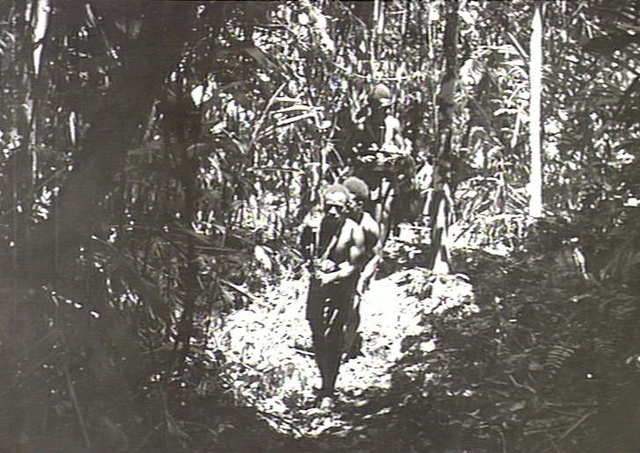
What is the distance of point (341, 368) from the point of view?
54.4 inches

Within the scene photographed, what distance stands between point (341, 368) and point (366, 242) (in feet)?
0.81

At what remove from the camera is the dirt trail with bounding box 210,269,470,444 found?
137 cm

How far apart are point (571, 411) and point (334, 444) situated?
506mm

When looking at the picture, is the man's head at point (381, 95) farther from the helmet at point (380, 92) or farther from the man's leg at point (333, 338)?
the man's leg at point (333, 338)

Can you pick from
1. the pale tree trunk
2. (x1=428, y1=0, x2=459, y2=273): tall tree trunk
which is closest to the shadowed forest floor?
(x1=428, y1=0, x2=459, y2=273): tall tree trunk

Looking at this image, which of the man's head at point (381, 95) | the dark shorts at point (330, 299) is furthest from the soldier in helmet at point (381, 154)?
the dark shorts at point (330, 299)

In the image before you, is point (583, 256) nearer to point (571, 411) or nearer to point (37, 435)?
point (571, 411)

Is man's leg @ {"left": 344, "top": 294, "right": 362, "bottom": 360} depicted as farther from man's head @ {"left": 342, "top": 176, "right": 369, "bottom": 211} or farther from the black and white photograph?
man's head @ {"left": 342, "top": 176, "right": 369, "bottom": 211}

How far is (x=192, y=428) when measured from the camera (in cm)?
140

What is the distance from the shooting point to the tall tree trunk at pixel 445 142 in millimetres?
1374

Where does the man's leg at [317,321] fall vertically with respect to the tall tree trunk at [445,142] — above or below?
below

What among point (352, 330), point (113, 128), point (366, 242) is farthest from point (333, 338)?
point (113, 128)

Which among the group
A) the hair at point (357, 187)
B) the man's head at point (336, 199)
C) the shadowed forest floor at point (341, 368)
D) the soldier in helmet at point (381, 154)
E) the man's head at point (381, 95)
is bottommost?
the shadowed forest floor at point (341, 368)

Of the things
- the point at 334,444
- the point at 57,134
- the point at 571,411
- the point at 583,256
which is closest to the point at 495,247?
the point at 583,256
